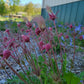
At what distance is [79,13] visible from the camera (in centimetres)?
498

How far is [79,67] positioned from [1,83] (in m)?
1.21

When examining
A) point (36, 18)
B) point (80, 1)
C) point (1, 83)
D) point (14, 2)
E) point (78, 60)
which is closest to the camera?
point (36, 18)

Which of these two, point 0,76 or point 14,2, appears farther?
point 14,2

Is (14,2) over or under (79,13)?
over

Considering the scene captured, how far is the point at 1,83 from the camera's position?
1414 millimetres

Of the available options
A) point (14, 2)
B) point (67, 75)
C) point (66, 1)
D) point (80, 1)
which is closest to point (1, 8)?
point (14, 2)

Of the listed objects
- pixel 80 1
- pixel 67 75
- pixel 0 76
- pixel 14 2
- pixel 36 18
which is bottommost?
pixel 0 76

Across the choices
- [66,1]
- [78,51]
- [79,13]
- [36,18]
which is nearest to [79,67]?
[78,51]

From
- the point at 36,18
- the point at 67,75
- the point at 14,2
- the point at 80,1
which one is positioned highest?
the point at 14,2

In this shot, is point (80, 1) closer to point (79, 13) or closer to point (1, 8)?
point (79, 13)

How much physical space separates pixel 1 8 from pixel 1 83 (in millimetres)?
19214

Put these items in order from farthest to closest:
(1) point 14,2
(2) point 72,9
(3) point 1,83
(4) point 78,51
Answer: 1. (1) point 14,2
2. (2) point 72,9
3. (4) point 78,51
4. (3) point 1,83

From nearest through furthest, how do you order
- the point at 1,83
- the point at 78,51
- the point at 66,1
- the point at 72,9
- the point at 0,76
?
the point at 1,83 < the point at 0,76 < the point at 78,51 < the point at 72,9 < the point at 66,1

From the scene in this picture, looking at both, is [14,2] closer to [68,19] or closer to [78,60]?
[68,19]
